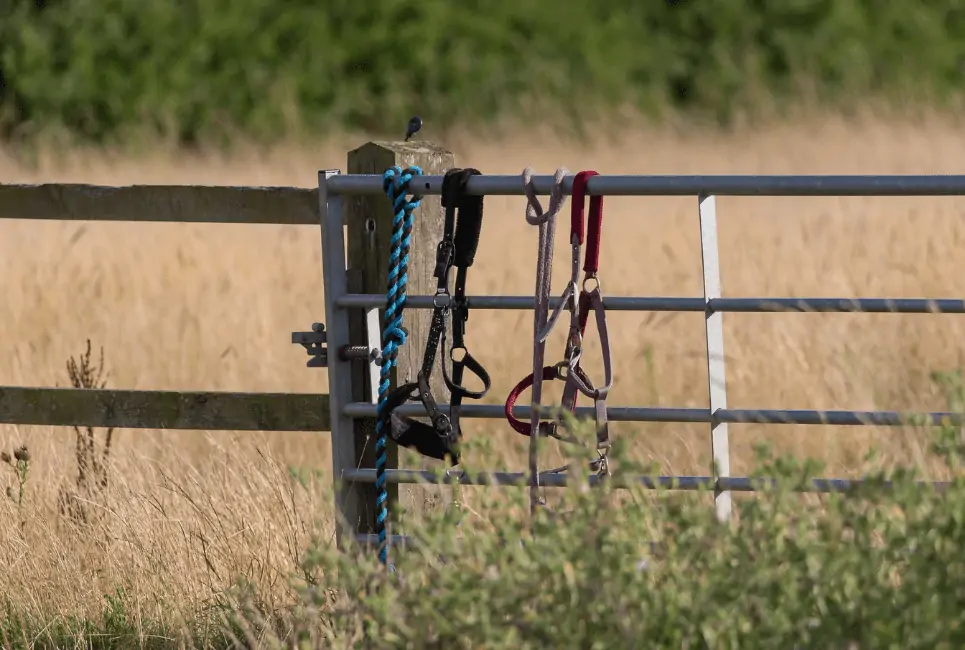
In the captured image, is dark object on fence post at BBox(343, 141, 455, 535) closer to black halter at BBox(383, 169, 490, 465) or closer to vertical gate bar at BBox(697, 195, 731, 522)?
black halter at BBox(383, 169, 490, 465)

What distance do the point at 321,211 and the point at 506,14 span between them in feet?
58.4

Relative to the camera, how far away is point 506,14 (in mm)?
21062

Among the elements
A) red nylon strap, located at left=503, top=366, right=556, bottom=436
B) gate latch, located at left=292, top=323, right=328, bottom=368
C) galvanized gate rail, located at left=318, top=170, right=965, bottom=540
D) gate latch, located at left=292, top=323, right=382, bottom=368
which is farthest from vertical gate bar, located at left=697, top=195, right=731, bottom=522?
gate latch, located at left=292, top=323, right=328, bottom=368

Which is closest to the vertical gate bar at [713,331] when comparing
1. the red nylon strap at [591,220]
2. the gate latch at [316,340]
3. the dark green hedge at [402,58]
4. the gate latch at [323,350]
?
the red nylon strap at [591,220]

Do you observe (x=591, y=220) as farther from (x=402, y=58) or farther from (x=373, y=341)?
(x=402, y=58)

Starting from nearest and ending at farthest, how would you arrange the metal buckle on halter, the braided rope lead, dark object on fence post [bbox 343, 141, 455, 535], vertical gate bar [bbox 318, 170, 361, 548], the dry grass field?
the metal buckle on halter
the braided rope lead
vertical gate bar [bbox 318, 170, 361, 548]
dark object on fence post [bbox 343, 141, 455, 535]
the dry grass field

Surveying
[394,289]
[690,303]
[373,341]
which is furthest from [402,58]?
[690,303]

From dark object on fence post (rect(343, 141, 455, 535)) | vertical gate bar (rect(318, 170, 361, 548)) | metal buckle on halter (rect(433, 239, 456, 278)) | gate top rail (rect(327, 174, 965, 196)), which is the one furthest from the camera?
dark object on fence post (rect(343, 141, 455, 535))

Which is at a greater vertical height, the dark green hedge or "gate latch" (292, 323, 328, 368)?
the dark green hedge

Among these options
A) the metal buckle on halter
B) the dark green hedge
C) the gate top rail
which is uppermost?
the dark green hedge

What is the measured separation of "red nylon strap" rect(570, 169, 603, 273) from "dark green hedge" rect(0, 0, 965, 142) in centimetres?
1677

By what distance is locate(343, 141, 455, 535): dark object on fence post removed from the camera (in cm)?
386

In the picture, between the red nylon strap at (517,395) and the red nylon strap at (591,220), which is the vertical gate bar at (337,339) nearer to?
the red nylon strap at (517,395)

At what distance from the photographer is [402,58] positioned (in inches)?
830
